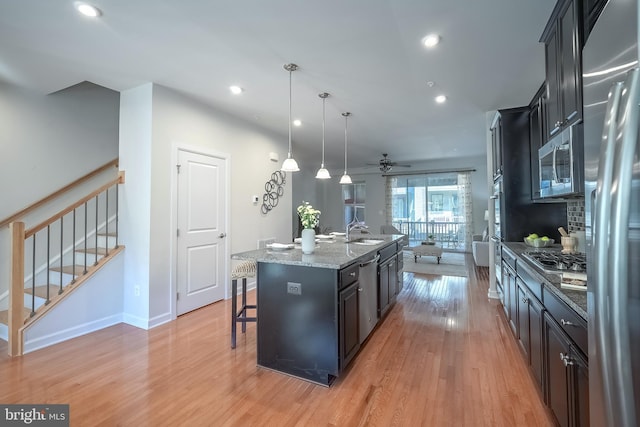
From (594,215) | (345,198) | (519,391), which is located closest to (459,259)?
(345,198)

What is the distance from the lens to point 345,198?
10.2 metres

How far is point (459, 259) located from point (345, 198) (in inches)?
165

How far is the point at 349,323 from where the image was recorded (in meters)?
2.25

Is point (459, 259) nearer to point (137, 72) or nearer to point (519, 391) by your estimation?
point (519, 391)

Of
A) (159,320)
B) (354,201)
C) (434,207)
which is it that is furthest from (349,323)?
(354,201)

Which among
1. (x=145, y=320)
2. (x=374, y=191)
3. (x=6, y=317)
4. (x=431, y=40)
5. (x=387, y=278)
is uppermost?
(x=431, y=40)

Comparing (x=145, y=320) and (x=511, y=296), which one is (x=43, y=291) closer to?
(x=145, y=320)

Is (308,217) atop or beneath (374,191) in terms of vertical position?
beneath

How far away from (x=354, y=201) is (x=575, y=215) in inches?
288

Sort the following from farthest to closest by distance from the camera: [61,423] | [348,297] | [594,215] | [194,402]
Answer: [348,297]
[194,402]
[61,423]
[594,215]

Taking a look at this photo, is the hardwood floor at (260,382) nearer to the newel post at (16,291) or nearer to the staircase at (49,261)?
the newel post at (16,291)

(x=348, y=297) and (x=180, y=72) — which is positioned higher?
(x=180, y=72)

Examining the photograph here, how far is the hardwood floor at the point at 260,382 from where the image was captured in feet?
5.83

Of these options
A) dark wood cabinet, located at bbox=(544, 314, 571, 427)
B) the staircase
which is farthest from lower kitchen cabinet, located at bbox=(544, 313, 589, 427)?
the staircase
